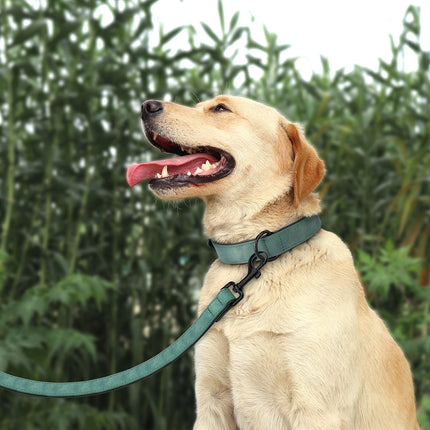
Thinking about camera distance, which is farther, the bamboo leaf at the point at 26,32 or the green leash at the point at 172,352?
the bamboo leaf at the point at 26,32

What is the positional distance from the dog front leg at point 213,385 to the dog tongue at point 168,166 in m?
0.47

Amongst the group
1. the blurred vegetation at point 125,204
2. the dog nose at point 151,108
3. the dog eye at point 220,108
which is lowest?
the blurred vegetation at point 125,204

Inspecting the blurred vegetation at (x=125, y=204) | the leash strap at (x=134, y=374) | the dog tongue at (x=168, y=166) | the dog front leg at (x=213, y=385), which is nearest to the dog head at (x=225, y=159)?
the dog tongue at (x=168, y=166)

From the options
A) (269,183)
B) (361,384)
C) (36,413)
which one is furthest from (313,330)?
(36,413)

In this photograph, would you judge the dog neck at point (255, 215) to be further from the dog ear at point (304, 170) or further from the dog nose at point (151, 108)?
the dog nose at point (151, 108)

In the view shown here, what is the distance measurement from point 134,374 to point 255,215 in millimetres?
554

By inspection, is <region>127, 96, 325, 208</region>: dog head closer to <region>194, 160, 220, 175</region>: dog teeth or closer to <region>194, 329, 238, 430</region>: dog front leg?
<region>194, 160, 220, 175</region>: dog teeth

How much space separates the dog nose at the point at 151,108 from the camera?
5.53 feet

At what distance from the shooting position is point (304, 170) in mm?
1578

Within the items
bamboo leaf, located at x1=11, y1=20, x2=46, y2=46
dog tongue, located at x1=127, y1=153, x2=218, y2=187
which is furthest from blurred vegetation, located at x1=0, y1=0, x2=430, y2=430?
dog tongue, located at x1=127, y1=153, x2=218, y2=187

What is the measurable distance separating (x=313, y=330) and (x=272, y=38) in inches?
120

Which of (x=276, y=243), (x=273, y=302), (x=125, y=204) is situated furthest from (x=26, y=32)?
(x=273, y=302)

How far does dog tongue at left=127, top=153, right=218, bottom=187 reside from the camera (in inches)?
64.1

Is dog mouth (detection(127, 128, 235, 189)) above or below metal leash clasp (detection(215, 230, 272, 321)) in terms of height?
above
